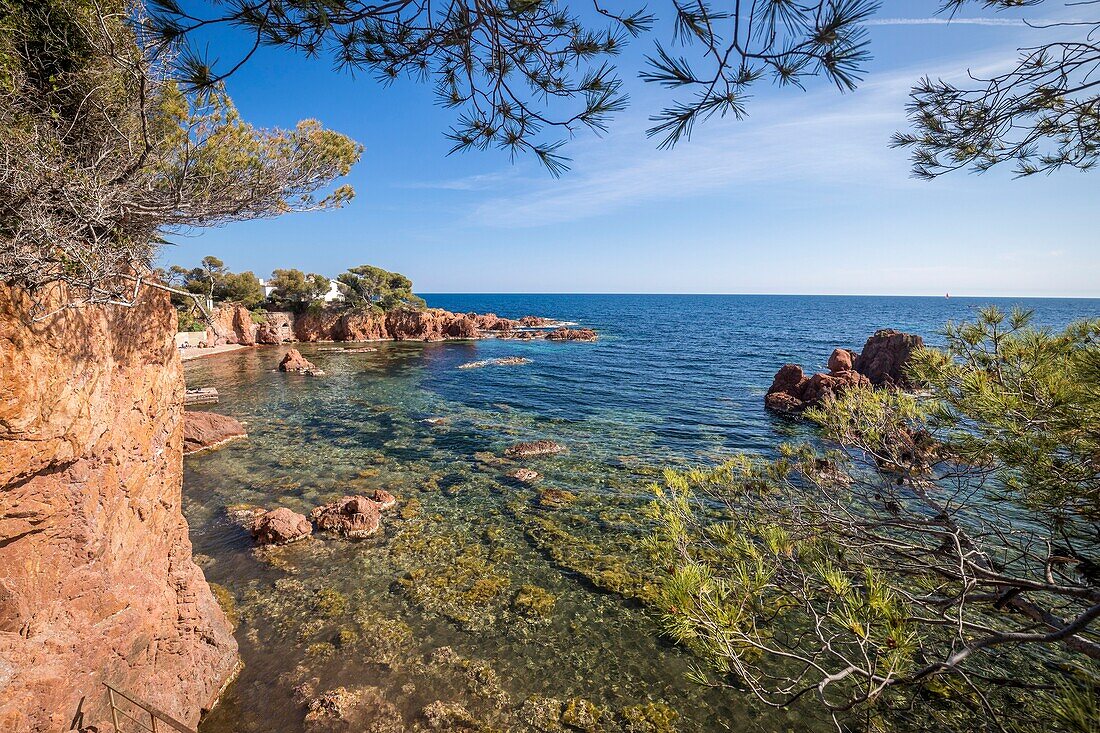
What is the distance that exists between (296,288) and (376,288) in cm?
905

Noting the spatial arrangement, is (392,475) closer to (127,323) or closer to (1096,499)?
(127,323)

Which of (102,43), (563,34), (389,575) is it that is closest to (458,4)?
(563,34)

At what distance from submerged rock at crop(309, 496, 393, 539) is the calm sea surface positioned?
420mm

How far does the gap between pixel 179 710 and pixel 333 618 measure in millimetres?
2281

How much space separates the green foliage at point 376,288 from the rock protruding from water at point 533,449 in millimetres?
45343

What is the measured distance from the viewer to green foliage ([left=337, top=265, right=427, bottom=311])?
5538 cm

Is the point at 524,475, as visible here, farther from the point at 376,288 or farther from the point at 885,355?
the point at 376,288

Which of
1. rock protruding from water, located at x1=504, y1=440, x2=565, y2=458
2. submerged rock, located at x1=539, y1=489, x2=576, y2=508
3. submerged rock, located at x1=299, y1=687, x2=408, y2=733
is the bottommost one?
submerged rock, located at x1=299, y1=687, x2=408, y2=733

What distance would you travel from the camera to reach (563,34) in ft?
13.2

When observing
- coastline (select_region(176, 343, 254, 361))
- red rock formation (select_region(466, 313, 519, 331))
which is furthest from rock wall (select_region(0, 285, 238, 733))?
red rock formation (select_region(466, 313, 519, 331))

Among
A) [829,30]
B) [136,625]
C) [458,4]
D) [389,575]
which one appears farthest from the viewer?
[389,575]

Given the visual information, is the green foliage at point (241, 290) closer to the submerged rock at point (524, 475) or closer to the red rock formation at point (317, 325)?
the red rock formation at point (317, 325)

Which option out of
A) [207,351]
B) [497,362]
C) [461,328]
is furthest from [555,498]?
[461,328]

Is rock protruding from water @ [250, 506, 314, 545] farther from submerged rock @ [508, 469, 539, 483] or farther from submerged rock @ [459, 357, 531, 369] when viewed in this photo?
submerged rock @ [459, 357, 531, 369]
